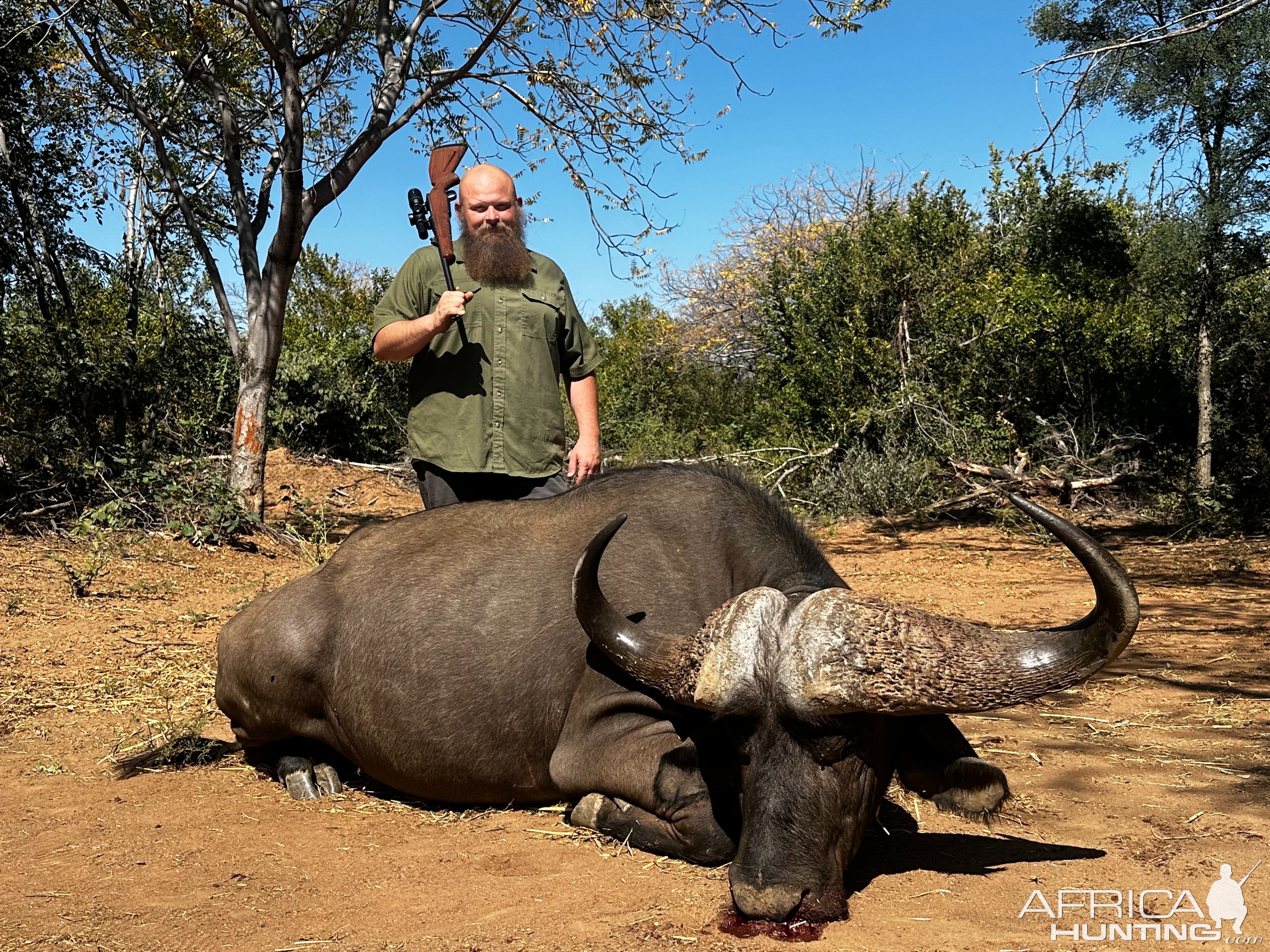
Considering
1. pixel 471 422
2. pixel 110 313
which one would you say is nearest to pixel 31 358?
pixel 110 313

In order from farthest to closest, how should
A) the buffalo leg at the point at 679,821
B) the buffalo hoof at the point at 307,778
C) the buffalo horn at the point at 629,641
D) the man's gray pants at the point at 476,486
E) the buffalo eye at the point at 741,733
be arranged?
the man's gray pants at the point at 476,486
the buffalo hoof at the point at 307,778
the buffalo leg at the point at 679,821
the buffalo horn at the point at 629,641
the buffalo eye at the point at 741,733

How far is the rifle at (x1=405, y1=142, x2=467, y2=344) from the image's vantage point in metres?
5.19

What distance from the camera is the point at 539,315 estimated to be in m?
5.25

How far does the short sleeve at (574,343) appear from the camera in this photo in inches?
214

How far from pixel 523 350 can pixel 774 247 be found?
2652 cm

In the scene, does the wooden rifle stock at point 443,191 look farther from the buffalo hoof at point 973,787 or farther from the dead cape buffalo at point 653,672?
the buffalo hoof at point 973,787

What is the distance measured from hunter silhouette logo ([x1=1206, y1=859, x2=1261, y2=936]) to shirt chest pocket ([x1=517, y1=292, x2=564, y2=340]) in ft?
12.0

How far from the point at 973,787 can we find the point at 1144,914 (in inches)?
22.8

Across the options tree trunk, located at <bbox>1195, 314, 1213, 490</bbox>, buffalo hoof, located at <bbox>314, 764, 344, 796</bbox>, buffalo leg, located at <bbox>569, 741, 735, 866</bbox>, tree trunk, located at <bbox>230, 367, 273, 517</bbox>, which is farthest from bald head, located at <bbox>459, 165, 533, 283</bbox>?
tree trunk, located at <bbox>1195, 314, 1213, 490</bbox>

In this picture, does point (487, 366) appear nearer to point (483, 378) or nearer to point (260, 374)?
point (483, 378)

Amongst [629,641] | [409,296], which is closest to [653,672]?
[629,641]

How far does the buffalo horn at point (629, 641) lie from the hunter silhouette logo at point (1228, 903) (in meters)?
1.66

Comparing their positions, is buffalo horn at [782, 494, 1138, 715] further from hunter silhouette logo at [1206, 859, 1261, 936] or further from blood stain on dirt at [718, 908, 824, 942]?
hunter silhouette logo at [1206, 859, 1261, 936]

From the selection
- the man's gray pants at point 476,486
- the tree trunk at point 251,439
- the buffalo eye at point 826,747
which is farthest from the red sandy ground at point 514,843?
the tree trunk at point 251,439
